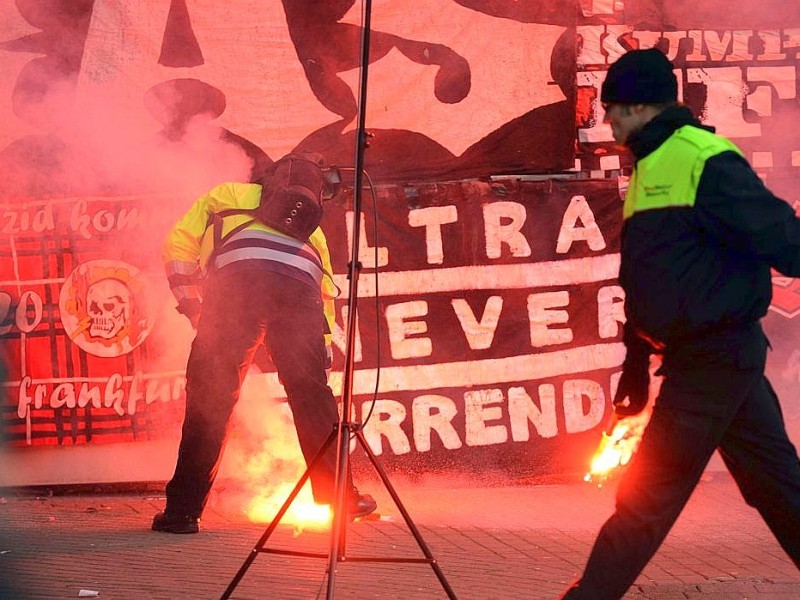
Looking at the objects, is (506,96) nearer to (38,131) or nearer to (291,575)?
(38,131)

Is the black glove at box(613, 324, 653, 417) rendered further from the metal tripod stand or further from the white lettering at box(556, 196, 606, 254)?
the white lettering at box(556, 196, 606, 254)

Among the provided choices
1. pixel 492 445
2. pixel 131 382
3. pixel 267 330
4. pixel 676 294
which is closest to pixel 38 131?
pixel 131 382

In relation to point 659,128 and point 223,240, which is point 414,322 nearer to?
point 223,240

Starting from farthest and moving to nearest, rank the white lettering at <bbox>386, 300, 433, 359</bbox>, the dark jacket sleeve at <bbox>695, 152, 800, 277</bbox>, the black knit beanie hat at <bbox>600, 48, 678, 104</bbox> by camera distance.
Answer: the white lettering at <bbox>386, 300, 433, 359</bbox>, the black knit beanie hat at <bbox>600, 48, 678, 104</bbox>, the dark jacket sleeve at <bbox>695, 152, 800, 277</bbox>

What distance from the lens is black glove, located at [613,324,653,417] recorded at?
13.0 ft

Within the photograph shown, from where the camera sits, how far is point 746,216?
3615 mm

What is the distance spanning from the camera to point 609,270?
7.75 meters

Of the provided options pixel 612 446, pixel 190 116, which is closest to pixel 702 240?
pixel 612 446

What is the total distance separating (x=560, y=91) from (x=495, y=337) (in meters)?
1.59

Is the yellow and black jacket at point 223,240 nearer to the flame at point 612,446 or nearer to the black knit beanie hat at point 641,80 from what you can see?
the flame at point 612,446

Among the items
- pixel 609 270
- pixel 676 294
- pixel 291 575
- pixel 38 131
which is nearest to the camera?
pixel 676 294

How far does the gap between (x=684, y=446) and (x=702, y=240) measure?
0.63 metres

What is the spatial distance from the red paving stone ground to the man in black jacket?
1.30m

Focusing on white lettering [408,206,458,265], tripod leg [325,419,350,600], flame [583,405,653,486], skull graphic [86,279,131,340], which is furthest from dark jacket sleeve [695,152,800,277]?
skull graphic [86,279,131,340]
